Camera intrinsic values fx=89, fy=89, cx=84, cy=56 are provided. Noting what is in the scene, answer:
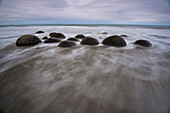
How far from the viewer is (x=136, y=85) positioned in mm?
1437

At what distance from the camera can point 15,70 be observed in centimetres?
189

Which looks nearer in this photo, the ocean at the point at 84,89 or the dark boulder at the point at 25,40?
the ocean at the point at 84,89

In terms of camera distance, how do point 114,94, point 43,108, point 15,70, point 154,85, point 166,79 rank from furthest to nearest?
point 15,70 → point 166,79 → point 154,85 → point 114,94 → point 43,108

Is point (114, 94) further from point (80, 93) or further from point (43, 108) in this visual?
point (43, 108)

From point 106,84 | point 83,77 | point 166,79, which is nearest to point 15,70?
point 83,77

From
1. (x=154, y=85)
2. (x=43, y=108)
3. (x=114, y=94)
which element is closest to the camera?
(x=43, y=108)

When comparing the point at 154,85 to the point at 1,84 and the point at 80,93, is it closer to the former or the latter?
the point at 80,93

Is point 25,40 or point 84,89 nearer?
point 84,89

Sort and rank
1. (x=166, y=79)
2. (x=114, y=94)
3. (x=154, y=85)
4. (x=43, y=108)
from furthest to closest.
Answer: (x=166, y=79) < (x=154, y=85) < (x=114, y=94) < (x=43, y=108)

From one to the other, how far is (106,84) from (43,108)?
37.5 inches

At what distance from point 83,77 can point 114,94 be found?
24.3 inches

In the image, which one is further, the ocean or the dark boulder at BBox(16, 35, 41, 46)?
the dark boulder at BBox(16, 35, 41, 46)

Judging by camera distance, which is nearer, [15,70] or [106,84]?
[106,84]

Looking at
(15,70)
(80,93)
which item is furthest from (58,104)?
(15,70)
